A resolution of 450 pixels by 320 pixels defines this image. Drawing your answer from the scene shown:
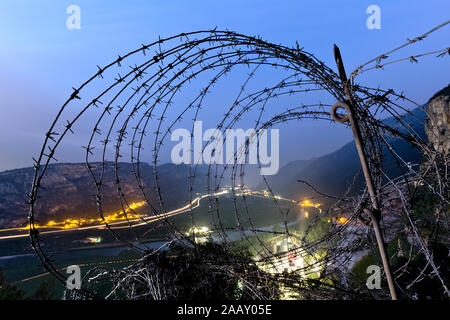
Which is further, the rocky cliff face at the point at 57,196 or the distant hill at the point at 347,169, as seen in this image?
the rocky cliff face at the point at 57,196

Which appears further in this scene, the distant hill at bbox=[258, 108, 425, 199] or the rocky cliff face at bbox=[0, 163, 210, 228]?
the rocky cliff face at bbox=[0, 163, 210, 228]

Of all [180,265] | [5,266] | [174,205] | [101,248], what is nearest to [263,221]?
[174,205]

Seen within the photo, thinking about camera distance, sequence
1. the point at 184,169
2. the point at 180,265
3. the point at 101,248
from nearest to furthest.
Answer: the point at 180,265, the point at 101,248, the point at 184,169

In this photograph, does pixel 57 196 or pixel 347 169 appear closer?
pixel 57 196

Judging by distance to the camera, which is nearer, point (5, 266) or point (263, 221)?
point (5, 266)

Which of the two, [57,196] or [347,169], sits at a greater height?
[347,169]

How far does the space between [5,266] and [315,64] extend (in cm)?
5113

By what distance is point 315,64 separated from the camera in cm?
200
